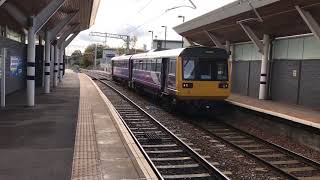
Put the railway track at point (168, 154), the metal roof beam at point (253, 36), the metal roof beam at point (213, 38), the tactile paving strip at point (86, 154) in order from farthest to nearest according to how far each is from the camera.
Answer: the metal roof beam at point (213, 38), the metal roof beam at point (253, 36), the railway track at point (168, 154), the tactile paving strip at point (86, 154)

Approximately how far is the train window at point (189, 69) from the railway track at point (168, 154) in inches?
82.5

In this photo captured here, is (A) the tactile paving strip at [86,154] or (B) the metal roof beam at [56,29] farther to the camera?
(B) the metal roof beam at [56,29]

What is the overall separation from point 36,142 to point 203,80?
8.39 metres

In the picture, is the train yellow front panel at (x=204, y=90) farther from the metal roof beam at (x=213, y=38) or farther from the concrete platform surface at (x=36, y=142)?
the metal roof beam at (x=213, y=38)

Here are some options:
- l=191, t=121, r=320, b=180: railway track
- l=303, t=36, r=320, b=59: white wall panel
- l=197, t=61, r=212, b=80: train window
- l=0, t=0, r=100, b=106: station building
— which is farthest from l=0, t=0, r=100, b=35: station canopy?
l=303, t=36, r=320, b=59: white wall panel

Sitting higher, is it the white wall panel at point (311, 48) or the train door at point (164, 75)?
the white wall panel at point (311, 48)

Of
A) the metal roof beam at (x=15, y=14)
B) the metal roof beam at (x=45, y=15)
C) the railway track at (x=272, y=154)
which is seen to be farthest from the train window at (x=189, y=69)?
the metal roof beam at (x=15, y=14)

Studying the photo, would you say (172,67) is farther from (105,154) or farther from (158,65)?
(105,154)

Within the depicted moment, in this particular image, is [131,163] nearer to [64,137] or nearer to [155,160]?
[155,160]

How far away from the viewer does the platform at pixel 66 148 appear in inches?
299

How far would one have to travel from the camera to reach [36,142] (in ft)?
33.2

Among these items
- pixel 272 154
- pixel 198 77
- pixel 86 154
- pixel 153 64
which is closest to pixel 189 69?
pixel 198 77

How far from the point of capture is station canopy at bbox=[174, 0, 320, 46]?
15920 millimetres

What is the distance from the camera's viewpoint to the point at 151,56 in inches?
883
